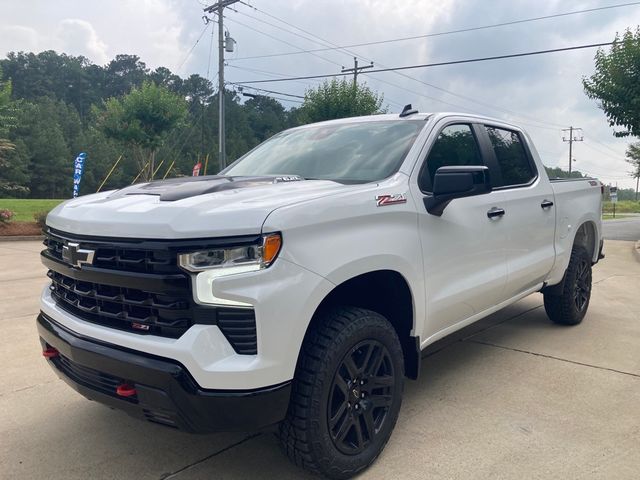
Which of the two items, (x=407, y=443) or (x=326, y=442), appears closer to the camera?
(x=326, y=442)

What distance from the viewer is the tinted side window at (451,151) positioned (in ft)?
10.4

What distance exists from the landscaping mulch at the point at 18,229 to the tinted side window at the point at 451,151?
533 inches

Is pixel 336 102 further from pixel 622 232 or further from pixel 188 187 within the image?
pixel 188 187

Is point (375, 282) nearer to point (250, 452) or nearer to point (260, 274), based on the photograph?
point (260, 274)

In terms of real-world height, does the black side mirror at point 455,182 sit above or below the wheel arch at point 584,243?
above

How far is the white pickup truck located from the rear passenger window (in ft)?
1.96

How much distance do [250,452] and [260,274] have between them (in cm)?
125

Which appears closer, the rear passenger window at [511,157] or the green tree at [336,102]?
the rear passenger window at [511,157]

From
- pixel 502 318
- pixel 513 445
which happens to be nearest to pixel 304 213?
pixel 513 445

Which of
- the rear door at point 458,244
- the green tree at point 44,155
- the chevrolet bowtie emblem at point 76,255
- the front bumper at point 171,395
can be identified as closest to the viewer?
the front bumper at point 171,395

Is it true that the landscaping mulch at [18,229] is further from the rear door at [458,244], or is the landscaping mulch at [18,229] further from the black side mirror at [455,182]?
the black side mirror at [455,182]

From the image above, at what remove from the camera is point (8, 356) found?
4.36 m

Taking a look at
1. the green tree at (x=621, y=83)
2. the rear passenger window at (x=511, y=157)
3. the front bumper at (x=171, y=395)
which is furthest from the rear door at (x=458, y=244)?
the green tree at (x=621, y=83)

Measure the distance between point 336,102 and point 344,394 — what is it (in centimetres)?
2286
